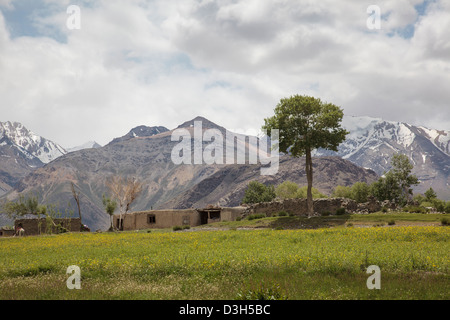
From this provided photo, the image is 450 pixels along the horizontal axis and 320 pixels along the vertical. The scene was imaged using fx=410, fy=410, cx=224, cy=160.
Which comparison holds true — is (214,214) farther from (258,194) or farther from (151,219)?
(258,194)

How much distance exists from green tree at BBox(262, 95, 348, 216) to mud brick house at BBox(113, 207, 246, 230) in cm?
1935

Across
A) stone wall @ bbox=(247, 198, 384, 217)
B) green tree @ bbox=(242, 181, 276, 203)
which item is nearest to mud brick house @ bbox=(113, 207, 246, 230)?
stone wall @ bbox=(247, 198, 384, 217)

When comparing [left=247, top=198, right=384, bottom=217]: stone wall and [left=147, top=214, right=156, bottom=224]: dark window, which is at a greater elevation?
[left=247, top=198, right=384, bottom=217]: stone wall

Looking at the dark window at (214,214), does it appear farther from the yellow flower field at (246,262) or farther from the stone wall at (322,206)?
the yellow flower field at (246,262)

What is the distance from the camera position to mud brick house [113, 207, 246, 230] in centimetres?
7419

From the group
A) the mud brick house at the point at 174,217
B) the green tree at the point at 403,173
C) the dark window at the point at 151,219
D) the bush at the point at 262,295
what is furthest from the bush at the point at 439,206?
the bush at the point at 262,295

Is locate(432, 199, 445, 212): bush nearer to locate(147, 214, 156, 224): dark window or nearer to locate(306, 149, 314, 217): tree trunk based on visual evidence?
locate(306, 149, 314, 217): tree trunk

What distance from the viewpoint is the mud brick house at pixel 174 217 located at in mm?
74188

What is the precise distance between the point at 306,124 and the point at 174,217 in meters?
30.9

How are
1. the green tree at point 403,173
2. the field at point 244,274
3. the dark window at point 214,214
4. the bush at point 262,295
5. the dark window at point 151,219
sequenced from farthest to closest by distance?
the green tree at point 403,173, the dark window at point 214,214, the dark window at point 151,219, the field at point 244,274, the bush at point 262,295

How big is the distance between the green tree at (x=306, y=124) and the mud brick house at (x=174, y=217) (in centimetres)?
1935

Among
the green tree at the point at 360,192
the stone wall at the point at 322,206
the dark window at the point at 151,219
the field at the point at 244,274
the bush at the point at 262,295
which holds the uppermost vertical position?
the green tree at the point at 360,192

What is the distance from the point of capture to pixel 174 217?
243ft
